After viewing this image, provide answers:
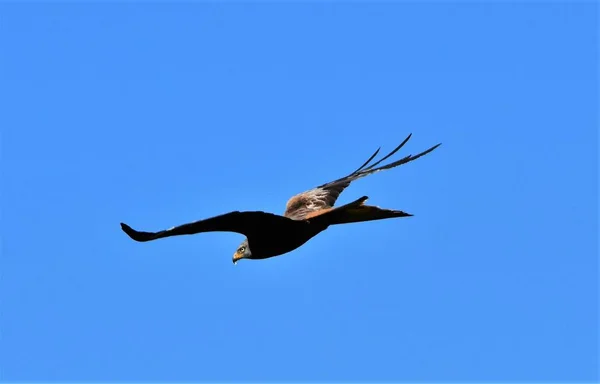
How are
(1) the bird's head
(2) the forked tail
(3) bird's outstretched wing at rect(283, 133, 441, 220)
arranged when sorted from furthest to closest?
(3) bird's outstretched wing at rect(283, 133, 441, 220), (1) the bird's head, (2) the forked tail

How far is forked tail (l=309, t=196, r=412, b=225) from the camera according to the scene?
17.8 meters

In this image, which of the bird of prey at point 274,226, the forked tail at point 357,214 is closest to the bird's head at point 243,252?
the bird of prey at point 274,226

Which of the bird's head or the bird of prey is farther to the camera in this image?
the bird's head

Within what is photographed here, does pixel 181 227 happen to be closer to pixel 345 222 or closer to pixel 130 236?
pixel 130 236

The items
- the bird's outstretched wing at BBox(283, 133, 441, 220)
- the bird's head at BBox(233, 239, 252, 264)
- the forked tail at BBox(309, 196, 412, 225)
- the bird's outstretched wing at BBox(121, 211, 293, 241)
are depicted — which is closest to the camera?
the bird's outstretched wing at BBox(121, 211, 293, 241)

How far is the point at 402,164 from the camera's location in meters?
20.1

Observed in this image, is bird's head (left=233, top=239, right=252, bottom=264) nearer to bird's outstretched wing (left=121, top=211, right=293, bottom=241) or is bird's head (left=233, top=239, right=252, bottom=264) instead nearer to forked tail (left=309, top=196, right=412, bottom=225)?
bird's outstretched wing (left=121, top=211, right=293, bottom=241)

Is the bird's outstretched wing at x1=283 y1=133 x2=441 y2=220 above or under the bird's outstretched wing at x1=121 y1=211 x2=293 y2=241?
above

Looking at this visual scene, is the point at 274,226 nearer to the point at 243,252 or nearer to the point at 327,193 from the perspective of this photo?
the point at 243,252

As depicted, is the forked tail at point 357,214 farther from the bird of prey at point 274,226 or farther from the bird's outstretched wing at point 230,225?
the bird's outstretched wing at point 230,225

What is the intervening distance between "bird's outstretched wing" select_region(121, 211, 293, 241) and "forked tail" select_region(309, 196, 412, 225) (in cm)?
55

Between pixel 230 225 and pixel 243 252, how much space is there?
4.22 feet

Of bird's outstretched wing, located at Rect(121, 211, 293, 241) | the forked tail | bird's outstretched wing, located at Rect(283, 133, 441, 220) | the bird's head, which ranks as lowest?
bird's outstretched wing, located at Rect(121, 211, 293, 241)

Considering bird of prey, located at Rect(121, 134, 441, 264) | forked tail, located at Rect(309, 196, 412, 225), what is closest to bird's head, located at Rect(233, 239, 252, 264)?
bird of prey, located at Rect(121, 134, 441, 264)
